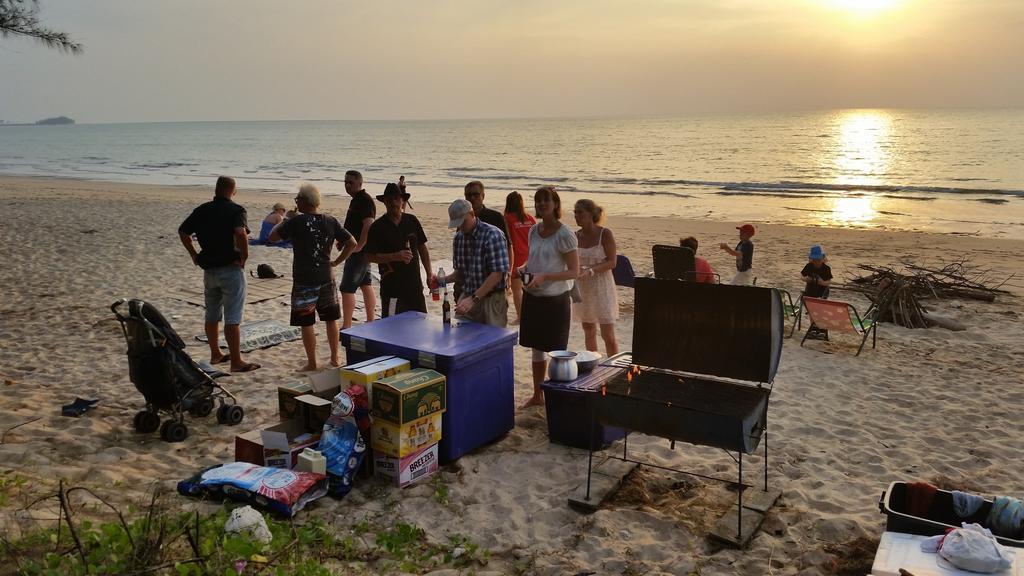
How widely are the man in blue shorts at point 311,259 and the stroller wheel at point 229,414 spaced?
121 centimetres

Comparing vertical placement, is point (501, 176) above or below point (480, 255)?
above

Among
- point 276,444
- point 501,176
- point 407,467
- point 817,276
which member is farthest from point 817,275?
point 501,176

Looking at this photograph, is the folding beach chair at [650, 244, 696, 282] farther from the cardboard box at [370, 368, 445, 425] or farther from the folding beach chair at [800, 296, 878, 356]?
the cardboard box at [370, 368, 445, 425]

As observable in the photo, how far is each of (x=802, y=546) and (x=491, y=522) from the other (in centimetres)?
166

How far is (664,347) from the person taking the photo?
174 inches

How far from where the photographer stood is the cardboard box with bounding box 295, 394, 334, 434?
4.62m

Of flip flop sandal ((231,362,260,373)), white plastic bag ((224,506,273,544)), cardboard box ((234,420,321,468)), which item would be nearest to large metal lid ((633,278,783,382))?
cardboard box ((234,420,321,468))

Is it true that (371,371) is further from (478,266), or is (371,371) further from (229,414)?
(229,414)

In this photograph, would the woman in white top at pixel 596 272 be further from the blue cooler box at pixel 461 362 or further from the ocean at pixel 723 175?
the ocean at pixel 723 175

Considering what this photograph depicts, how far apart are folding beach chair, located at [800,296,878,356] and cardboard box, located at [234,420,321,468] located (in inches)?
215

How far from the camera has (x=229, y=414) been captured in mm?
5320

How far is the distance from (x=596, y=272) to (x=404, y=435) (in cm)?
225

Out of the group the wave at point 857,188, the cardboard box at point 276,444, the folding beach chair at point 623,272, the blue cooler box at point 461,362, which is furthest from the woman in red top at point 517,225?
the wave at point 857,188

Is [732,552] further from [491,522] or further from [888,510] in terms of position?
[491,522]
